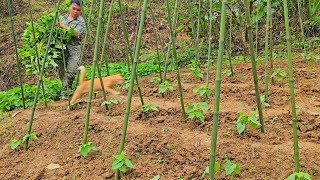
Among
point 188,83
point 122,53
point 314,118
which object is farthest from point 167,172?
point 122,53

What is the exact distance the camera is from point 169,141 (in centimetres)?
A: 253

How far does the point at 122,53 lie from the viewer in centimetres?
831

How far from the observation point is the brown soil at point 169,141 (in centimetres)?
220

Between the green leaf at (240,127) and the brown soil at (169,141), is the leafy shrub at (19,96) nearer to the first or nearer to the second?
the brown soil at (169,141)

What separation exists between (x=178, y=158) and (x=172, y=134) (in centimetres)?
34

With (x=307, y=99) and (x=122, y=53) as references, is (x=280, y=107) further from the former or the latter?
(x=122, y=53)

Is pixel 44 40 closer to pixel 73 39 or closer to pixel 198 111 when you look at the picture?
pixel 73 39

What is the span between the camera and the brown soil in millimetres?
2195

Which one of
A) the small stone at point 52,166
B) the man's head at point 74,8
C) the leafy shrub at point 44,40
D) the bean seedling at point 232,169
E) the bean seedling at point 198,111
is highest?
the man's head at point 74,8

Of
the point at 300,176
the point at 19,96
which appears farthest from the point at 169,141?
the point at 19,96

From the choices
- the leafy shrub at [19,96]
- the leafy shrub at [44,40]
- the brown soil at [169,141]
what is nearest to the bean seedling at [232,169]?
the brown soil at [169,141]

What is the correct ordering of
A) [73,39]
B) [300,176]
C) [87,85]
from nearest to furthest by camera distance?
[300,176], [87,85], [73,39]

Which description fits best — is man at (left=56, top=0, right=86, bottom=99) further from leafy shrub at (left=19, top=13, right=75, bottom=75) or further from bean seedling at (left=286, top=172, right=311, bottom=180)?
bean seedling at (left=286, top=172, right=311, bottom=180)

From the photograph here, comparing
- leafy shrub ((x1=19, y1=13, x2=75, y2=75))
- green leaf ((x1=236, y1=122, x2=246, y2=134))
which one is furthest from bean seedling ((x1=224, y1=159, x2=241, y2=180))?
leafy shrub ((x1=19, y1=13, x2=75, y2=75))
